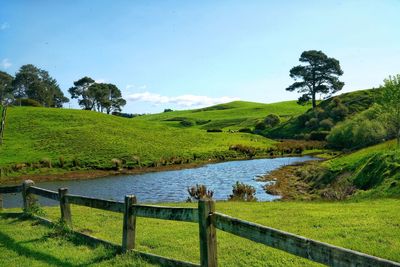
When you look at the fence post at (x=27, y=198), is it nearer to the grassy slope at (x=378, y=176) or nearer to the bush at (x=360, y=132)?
the grassy slope at (x=378, y=176)

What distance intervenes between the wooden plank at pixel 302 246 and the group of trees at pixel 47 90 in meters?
131

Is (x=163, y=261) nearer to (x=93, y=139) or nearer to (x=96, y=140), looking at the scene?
(x=96, y=140)

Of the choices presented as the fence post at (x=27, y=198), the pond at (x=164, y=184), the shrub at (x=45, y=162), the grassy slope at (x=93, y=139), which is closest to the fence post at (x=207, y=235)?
the fence post at (x=27, y=198)

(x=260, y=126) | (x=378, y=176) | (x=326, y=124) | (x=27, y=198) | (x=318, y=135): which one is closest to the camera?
(x=27, y=198)

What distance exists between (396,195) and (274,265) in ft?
45.2

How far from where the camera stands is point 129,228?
32.9 feet

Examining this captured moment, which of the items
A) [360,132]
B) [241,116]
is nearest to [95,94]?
[241,116]

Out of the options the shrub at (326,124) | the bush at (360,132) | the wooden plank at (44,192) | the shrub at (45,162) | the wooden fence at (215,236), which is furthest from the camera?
the shrub at (326,124)

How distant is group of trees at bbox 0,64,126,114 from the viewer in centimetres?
13725

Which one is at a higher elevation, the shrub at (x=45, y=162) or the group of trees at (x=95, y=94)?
the group of trees at (x=95, y=94)

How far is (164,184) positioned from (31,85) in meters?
115

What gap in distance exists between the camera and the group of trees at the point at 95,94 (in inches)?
5320

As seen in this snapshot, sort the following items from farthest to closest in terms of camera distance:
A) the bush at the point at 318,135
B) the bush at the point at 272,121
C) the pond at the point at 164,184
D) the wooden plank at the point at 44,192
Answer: the bush at the point at 272,121 → the bush at the point at 318,135 → the pond at the point at 164,184 → the wooden plank at the point at 44,192

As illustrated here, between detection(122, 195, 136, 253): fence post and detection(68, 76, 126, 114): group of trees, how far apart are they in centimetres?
12793
